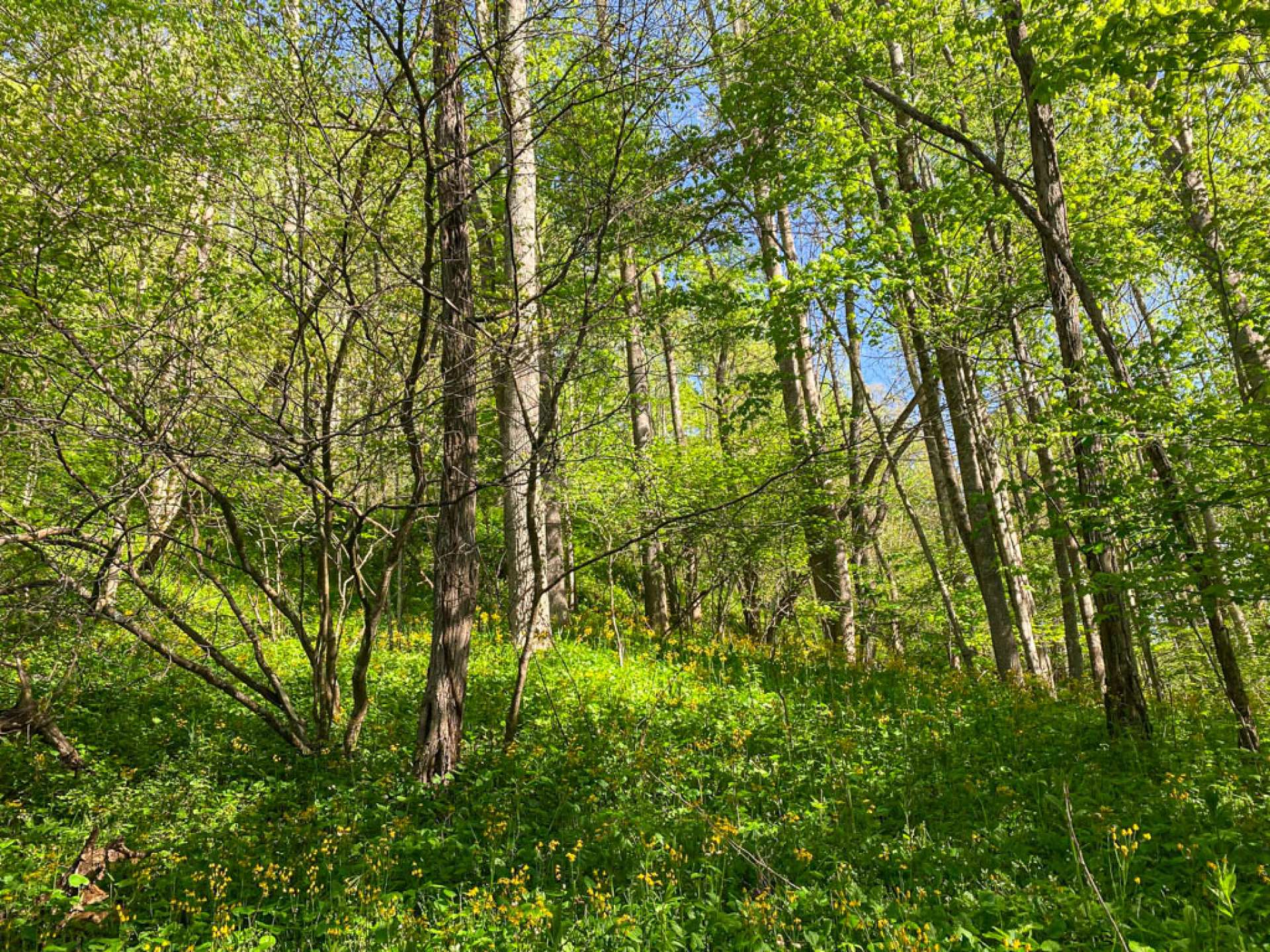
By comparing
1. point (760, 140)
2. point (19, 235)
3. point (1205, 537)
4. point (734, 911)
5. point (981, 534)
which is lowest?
point (734, 911)

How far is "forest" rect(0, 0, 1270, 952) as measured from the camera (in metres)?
3.61

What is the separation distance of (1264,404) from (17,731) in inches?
353

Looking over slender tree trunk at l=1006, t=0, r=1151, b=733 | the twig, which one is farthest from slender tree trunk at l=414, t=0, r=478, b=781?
slender tree trunk at l=1006, t=0, r=1151, b=733

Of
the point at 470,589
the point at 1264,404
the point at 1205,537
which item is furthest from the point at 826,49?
the point at 470,589

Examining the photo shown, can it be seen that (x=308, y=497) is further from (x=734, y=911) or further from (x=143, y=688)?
(x=734, y=911)

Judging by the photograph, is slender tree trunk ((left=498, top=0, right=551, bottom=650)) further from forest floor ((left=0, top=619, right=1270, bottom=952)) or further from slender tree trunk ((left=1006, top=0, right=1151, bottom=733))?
slender tree trunk ((left=1006, top=0, right=1151, bottom=733))

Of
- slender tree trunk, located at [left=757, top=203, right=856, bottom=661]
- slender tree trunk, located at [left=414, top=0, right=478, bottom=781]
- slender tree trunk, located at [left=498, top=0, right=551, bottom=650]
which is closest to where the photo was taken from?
slender tree trunk, located at [left=498, top=0, right=551, bottom=650]

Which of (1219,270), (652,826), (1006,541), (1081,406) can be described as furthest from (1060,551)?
(652,826)

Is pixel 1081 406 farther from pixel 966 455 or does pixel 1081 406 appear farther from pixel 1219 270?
pixel 966 455

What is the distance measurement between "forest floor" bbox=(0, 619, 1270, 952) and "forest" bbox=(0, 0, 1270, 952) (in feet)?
0.12

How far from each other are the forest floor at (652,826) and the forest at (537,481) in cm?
4

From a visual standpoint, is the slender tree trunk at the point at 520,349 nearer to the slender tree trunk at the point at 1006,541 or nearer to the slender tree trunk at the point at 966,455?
the slender tree trunk at the point at 966,455

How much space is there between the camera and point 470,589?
4938 millimetres

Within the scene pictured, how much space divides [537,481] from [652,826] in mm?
2708
